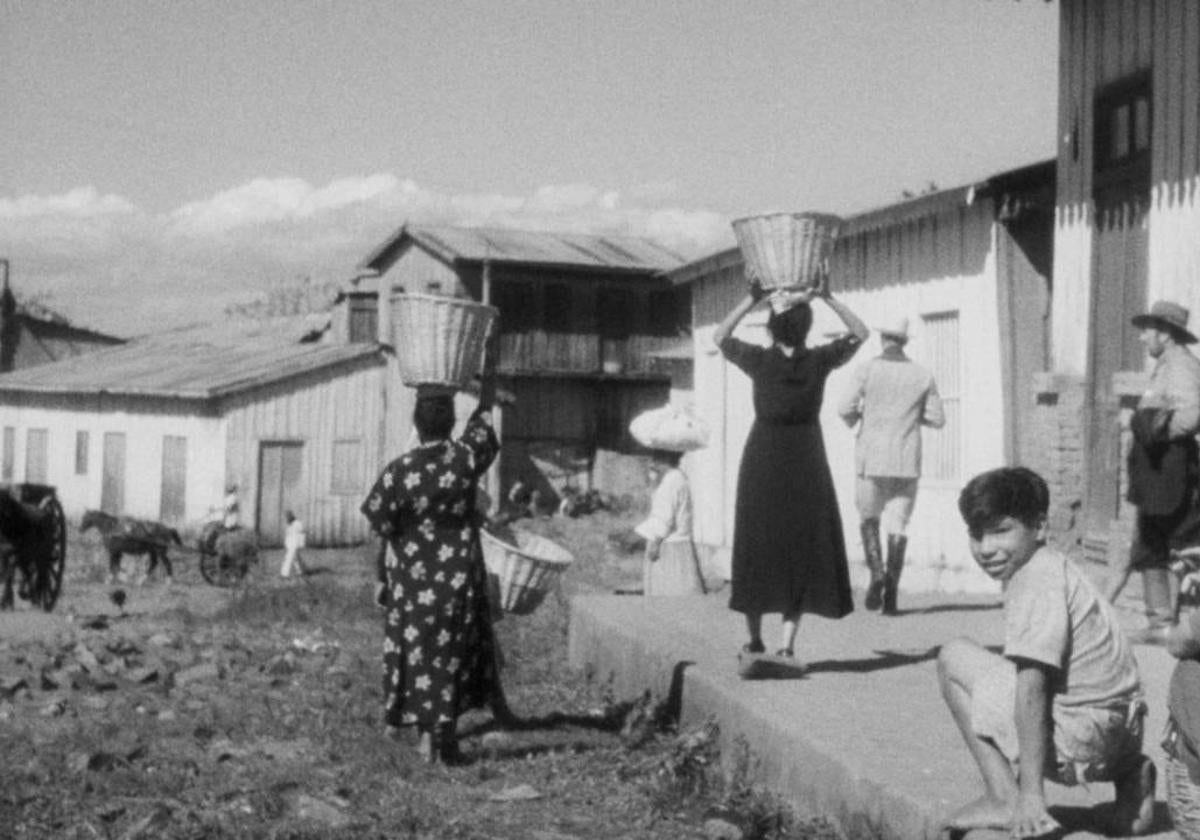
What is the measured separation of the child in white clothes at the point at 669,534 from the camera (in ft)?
38.5

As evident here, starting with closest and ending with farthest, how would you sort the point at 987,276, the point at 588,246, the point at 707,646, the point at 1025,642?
1. the point at 1025,642
2. the point at 707,646
3. the point at 987,276
4. the point at 588,246

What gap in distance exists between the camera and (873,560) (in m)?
11.0

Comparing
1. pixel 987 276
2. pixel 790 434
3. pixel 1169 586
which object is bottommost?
pixel 1169 586

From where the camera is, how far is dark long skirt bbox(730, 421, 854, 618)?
8.12 m

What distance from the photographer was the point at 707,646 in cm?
930

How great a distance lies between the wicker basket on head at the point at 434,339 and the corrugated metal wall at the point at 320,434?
30.7 m

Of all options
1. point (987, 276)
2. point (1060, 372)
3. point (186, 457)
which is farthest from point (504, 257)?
point (1060, 372)

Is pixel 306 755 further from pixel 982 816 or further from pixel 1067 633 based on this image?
pixel 1067 633

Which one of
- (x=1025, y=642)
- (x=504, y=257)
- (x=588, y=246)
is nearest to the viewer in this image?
(x=1025, y=642)

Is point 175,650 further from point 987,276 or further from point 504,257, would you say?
point 504,257

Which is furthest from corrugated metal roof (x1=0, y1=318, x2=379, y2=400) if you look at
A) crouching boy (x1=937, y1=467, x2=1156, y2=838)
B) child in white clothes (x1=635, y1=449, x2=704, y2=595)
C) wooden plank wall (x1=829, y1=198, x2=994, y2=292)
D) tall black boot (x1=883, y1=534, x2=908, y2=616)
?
crouching boy (x1=937, y1=467, x2=1156, y2=838)

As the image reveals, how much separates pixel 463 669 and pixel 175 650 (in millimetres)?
4678

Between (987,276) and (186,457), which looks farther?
(186,457)

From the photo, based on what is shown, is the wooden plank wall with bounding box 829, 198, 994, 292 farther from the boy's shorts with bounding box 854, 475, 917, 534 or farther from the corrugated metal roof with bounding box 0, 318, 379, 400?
the corrugated metal roof with bounding box 0, 318, 379, 400
